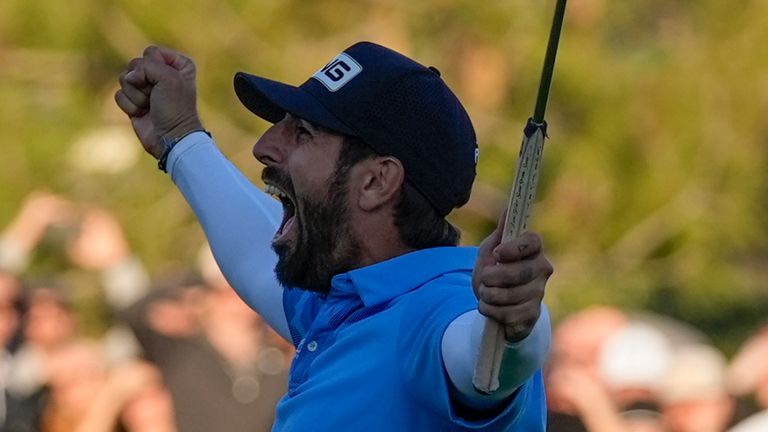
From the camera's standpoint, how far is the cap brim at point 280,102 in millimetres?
2971

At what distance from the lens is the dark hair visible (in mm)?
2936

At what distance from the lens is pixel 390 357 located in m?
2.73

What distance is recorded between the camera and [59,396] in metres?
8.72

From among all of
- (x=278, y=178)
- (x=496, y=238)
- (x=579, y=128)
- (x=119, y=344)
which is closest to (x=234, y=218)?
(x=278, y=178)

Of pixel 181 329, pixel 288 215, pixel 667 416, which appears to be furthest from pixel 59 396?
pixel 288 215

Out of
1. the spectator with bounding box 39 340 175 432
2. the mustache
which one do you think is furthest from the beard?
the spectator with bounding box 39 340 175 432

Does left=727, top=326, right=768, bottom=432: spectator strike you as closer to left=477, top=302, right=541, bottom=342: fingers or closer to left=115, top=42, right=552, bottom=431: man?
left=115, top=42, right=552, bottom=431: man

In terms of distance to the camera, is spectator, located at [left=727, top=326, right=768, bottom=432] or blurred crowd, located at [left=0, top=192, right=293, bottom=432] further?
blurred crowd, located at [left=0, top=192, right=293, bottom=432]

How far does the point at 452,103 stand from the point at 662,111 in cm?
752

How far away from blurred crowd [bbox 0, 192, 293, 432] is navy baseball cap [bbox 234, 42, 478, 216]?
13.9ft

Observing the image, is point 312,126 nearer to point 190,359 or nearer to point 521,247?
point 521,247

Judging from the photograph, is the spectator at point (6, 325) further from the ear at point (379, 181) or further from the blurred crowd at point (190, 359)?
the ear at point (379, 181)

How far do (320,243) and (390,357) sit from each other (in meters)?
0.34

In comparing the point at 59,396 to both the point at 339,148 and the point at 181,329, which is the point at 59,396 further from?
the point at 339,148
